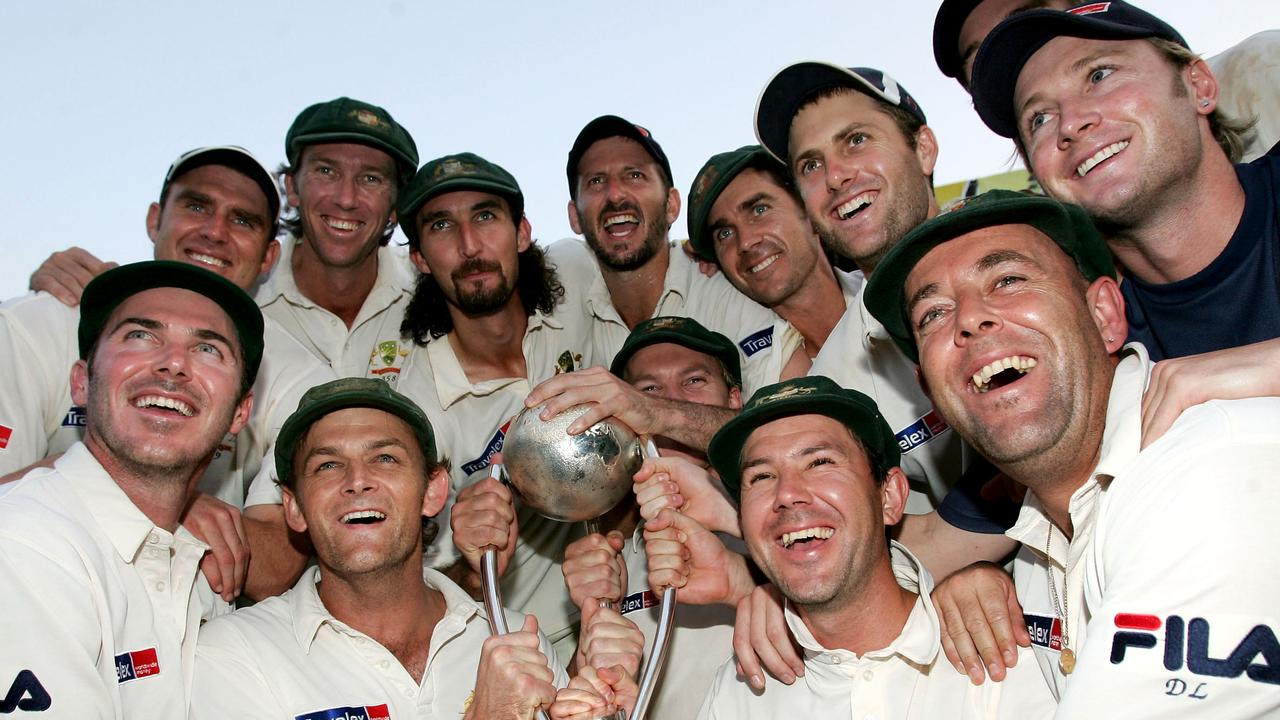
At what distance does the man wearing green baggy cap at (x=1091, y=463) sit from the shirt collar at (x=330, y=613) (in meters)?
2.35

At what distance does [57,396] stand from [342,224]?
2204mm

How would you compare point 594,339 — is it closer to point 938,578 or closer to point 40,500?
point 938,578

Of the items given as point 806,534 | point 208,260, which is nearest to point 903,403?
point 806,534

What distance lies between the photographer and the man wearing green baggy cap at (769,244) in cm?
661

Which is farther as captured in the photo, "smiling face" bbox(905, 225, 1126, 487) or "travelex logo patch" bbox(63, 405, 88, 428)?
"travelex logo patch" bbox(63, 405, 88, 428)

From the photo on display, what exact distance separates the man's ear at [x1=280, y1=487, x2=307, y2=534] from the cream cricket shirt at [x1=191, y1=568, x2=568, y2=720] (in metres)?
0.23

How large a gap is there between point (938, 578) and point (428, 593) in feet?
7.70

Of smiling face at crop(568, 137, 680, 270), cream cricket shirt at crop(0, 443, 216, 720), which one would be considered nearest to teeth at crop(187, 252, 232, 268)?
cream cricket shirt at crop(0, 443, 216, 720)

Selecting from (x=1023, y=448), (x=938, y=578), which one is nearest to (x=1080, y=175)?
(x=1023, y=448)

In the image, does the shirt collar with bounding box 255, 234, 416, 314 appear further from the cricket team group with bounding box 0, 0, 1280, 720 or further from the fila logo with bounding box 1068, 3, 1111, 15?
the fila logo with bounding box 1068, 3, 1111, 15

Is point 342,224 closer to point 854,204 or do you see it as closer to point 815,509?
point 854,204

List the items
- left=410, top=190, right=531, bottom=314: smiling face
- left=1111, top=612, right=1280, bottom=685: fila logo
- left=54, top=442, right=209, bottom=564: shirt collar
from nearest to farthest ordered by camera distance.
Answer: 1. left=1111, top=612, right=1280, bottom=685: fila logo
2. left=54, top=442, right=209, bottom=564: shirt collar
3. left=410, top=190, right=531, bottom=314: smiling face

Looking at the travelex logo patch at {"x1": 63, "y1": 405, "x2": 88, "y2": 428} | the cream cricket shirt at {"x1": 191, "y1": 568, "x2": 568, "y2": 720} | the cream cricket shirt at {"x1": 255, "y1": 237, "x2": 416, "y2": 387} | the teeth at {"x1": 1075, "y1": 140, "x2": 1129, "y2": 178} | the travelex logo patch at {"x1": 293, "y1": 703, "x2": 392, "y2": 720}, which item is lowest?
the travelex logo patch at {"x1": 293, "y1": 703, "x2": 392, "y2": 720}

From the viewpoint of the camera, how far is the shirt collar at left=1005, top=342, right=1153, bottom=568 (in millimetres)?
3084
